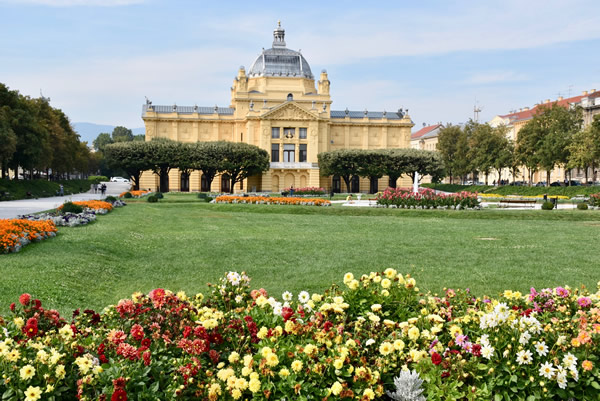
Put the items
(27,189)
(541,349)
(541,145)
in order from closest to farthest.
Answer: (541,349) → (27,189) → (541,145)

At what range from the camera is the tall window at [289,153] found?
77.6 meters

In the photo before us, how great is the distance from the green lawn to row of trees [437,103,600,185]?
36117mm

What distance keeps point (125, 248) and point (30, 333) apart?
1147 centimetres

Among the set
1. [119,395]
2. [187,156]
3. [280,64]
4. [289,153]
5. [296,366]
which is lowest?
[119,395]

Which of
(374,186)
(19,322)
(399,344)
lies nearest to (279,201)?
(19,322)

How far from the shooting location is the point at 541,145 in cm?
6856

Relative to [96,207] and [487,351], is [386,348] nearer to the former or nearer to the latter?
[487,351]

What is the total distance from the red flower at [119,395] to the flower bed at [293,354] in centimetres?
1

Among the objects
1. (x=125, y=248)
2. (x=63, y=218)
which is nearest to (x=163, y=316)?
(x=125, y=248)

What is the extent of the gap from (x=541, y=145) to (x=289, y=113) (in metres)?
33.4

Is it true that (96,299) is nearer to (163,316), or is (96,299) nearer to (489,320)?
(163,316)

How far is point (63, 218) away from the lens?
2130 centimetres

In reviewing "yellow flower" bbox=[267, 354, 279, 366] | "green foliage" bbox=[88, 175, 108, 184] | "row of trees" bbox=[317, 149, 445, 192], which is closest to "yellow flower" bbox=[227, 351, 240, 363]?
"yellow flower" bbox=[267, 354, 279, 366]

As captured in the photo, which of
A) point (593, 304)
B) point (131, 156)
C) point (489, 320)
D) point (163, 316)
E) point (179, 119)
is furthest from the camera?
point (179, 119)
